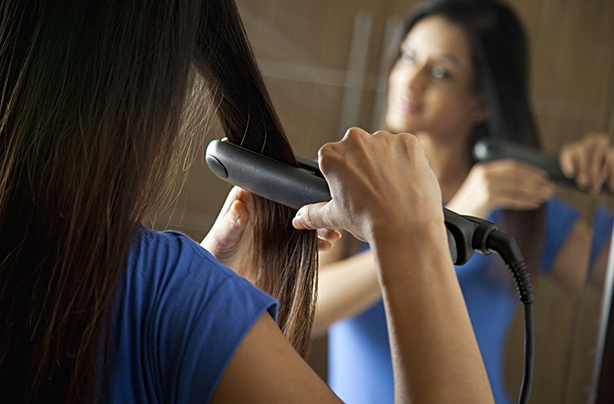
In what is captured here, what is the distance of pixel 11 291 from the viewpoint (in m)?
0.29

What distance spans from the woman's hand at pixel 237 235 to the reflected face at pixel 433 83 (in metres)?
0.55

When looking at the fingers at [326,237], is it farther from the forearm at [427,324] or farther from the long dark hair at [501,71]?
the long dark hair at [501,71]

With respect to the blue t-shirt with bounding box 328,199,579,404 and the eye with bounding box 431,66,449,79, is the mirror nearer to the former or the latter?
the eye with bounding box 431,66,449,79

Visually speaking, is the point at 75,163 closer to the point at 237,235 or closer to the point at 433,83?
the point at 237,235

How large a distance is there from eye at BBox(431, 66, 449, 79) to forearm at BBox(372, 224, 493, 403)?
2.27 feet

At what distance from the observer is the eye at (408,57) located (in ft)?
3.12

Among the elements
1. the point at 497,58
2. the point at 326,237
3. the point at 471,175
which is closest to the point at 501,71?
the point at 497,58

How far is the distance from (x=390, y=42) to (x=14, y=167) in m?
0.95

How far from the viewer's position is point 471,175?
0.94 meters

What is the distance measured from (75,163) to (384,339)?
0.57m

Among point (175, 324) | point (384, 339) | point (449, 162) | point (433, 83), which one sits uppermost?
point (433, 83)

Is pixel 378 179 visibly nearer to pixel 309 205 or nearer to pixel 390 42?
pixel 309 205

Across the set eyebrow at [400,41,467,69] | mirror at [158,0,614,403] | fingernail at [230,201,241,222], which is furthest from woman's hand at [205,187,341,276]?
mirror at [158,0,614,403]

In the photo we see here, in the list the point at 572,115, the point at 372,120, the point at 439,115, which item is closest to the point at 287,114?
the point at 372,120
